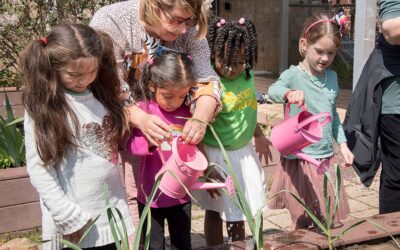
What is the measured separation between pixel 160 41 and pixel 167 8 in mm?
Answer: 202

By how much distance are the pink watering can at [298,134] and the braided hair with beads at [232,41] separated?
0.35m

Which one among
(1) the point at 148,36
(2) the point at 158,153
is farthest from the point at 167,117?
(1) the point at 148,36

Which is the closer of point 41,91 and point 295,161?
point 41,91

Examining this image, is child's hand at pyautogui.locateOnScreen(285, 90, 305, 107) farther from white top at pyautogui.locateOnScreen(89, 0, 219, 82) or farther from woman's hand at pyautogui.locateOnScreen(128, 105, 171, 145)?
woman's hand at pyautogui.locateOnScreen(128, 105, 171, 145)

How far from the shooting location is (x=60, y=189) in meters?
1.80

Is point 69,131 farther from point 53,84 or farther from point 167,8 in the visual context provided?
point 167,8

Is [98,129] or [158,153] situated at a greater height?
[98,129]

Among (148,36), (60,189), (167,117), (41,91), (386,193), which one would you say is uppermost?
(148,36)

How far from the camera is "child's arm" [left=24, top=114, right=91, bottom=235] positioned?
178 cm

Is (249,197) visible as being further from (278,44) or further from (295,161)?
(278,44)

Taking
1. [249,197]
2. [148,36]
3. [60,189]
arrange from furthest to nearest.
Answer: [249,197] < [148,36] < [60,189]

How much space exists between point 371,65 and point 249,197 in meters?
0.81

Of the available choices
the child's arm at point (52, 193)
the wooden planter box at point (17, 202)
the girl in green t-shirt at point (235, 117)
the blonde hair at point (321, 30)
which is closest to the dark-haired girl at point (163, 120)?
the girl in green t-shirt at point (235, 117)

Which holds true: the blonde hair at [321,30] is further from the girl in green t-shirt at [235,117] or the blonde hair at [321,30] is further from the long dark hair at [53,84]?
the long dark hair at [53,84]
